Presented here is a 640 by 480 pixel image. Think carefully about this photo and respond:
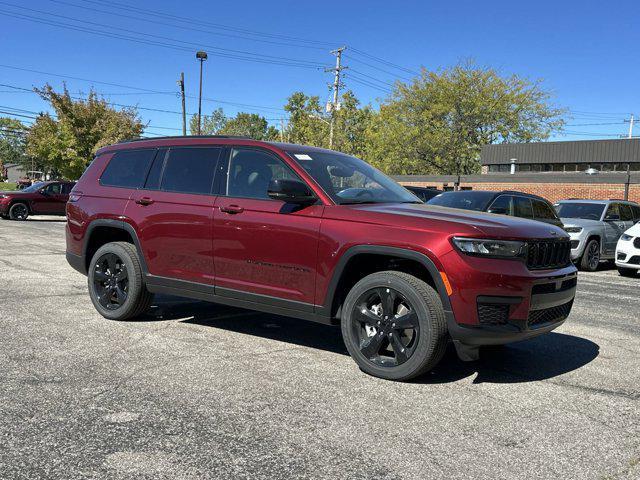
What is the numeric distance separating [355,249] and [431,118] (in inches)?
1830

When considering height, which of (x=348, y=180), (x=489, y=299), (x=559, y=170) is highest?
(x=559, y=170)

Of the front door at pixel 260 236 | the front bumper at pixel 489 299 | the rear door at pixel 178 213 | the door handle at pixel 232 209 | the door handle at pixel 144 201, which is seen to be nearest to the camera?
the front bumper at pixel 489 299

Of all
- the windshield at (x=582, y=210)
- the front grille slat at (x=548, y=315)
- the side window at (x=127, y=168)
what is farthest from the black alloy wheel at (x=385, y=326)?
the windshield at (x=582, y=210)

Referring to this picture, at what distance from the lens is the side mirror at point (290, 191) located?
15.1 feet

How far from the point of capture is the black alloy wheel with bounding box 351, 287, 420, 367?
4.27 metres

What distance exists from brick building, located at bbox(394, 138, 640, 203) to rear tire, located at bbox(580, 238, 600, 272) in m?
18.7

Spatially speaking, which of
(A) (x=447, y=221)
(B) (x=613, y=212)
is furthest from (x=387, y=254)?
(B) (x=613, y=212)

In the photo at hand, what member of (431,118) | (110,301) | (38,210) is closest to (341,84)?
(431,118)

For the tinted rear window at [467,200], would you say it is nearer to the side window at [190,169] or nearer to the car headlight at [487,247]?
the side window at [190,169]

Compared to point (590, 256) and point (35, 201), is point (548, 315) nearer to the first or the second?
point (590, 256)

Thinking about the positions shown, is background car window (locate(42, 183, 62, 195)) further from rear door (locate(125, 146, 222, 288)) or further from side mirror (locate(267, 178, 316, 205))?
side mirror (locate(267, 178, 316, 205))

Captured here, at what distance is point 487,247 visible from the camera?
407 centimetres

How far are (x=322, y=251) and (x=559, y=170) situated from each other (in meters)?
46.3

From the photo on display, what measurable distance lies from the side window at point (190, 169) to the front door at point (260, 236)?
0.21 meters
